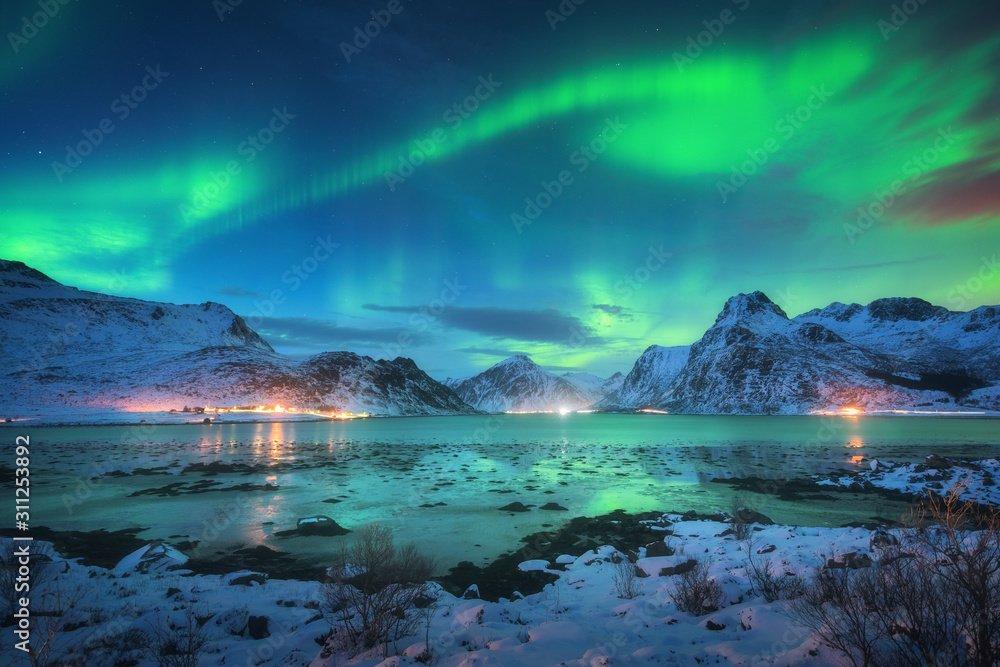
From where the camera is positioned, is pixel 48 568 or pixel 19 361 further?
pixel 19 361

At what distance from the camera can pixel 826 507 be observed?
22.3 m

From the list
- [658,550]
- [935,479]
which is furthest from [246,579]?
[935,479]

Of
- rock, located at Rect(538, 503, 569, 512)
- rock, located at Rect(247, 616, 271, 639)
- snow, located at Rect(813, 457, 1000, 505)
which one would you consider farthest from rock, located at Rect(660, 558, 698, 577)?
snow, located at Rect(813, 457, 1000, 505)

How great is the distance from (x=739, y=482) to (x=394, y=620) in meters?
29.3

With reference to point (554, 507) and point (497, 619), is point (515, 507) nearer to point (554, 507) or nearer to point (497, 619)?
point (554, 507)

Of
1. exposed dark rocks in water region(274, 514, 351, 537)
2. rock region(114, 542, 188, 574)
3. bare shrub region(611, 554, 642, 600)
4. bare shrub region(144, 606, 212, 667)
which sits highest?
bare shrub region(144, 606, 212, 667)

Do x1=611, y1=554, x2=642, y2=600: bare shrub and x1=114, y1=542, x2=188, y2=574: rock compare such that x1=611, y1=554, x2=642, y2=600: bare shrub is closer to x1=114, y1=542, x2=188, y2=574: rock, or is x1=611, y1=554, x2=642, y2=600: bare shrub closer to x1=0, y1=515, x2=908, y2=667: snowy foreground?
x1=0, y1=515, x2=908, y2=667: snowy foreground

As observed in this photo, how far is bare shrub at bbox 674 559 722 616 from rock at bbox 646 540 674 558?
360cm

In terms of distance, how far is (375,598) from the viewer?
9000 millimetres

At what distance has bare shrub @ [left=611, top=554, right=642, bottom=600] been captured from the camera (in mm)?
11125

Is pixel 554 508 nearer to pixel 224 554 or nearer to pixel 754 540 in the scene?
pixel 754 540

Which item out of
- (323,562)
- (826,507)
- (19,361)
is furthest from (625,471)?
(19,361)

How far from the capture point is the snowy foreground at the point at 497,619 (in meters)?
7.39

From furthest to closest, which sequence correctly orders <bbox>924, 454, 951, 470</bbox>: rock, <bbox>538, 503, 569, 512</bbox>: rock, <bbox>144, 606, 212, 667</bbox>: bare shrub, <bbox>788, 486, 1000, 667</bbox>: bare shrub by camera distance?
<bbox>924, 454, 951, 470</bbox>: rock
<bbox>538, 503, 569, 512</bbox>: rock
<bbox>144, 606, 212, 667</bbox>: bare shrub
<bbox>788, 486, 1000, 667</bbox>: bare shrub
